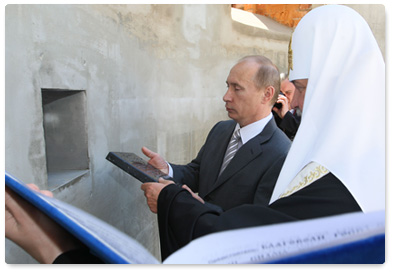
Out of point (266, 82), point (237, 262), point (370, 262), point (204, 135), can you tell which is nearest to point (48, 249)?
point (237, 262)

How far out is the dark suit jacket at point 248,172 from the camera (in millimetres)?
1205

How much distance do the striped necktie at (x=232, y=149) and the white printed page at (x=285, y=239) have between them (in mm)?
618

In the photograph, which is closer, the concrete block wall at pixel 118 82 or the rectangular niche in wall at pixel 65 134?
the concrete block wall at pixel 118 82

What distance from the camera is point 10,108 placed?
930 millimetres

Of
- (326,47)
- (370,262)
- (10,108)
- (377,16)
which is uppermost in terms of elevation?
(377,16)

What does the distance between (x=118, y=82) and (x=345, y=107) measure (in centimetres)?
112

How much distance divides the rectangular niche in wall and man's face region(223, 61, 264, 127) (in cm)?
68

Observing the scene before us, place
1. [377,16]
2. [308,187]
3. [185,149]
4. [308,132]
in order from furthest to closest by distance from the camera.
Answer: [185,149]
[377,16]
[308,132]
[308,187]

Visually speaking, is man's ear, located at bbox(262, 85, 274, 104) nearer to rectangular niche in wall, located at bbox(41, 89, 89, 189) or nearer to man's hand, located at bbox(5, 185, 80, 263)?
rectangular niche in wall, located at bbox(41, 89, 89, 189)

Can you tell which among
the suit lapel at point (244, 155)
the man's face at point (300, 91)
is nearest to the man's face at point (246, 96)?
the suit lapel at point (244, 155)

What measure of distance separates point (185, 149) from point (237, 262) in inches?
67.3

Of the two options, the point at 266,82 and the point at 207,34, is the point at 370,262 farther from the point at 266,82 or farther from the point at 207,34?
the point at 207,34

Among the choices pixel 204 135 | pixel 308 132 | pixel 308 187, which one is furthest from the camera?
pixel 204 135

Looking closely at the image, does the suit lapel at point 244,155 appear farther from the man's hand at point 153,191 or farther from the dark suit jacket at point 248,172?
the man's hand at point 153,191
